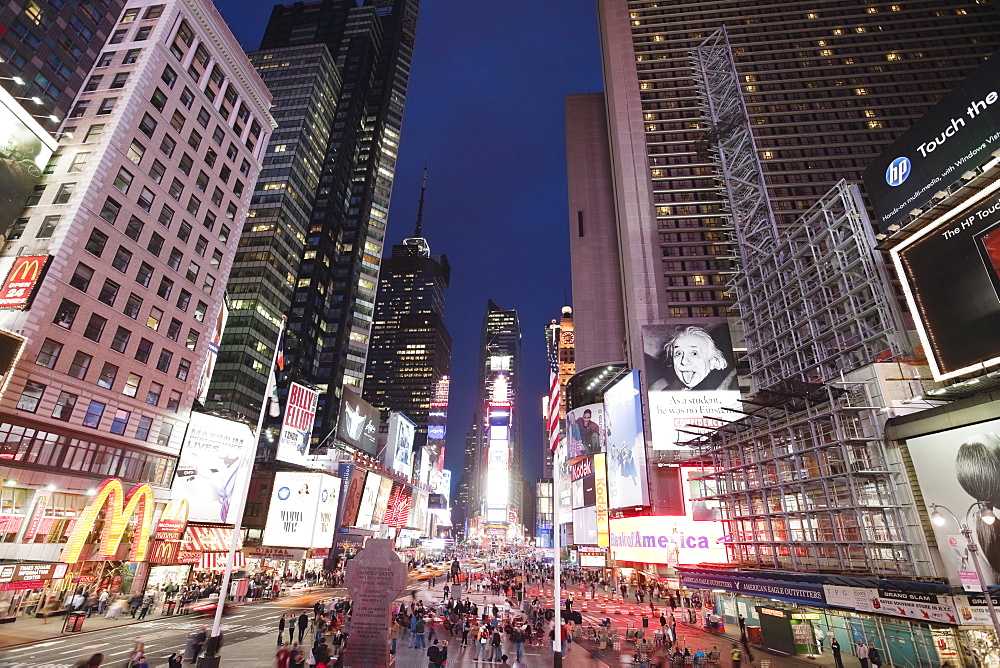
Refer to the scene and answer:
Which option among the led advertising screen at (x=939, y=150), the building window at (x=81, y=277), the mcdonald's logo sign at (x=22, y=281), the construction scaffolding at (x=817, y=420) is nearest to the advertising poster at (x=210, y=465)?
the building window at (x=81, y=277)

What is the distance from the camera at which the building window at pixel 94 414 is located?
3459cm

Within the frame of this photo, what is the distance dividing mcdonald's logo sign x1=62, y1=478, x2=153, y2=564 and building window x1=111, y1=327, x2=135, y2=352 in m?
10.5

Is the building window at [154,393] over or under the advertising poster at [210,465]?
over

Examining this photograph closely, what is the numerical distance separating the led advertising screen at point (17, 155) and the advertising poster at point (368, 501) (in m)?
51.7

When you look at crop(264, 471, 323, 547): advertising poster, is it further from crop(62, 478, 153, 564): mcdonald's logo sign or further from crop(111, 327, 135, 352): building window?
crop(111, 327, 135, 352): building window

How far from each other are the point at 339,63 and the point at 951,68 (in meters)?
137

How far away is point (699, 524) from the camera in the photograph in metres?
54.3

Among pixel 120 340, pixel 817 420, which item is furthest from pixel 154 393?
pixel 817 420

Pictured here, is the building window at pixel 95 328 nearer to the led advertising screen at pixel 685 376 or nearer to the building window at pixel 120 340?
the building window at pixel 120 340

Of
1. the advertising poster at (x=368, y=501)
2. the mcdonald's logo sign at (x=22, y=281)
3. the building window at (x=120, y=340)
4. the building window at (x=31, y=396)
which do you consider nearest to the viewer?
the mcdonald's logo sign at (x=22, y=281)

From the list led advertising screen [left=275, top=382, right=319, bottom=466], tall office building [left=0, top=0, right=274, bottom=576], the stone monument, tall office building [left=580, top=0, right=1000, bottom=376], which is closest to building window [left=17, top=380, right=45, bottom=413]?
tall office building [left=0, top=0, right=274, bottom=576]

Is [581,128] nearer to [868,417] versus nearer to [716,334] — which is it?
[716,334]

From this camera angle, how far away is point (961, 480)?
70.4ft

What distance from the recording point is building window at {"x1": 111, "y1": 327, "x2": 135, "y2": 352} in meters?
37.2
